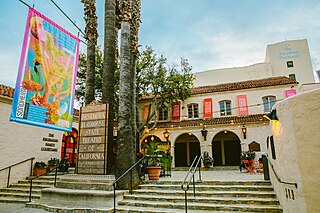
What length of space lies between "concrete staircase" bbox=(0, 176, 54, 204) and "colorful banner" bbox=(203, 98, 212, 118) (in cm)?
1334

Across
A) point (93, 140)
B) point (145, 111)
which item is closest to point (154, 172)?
point (93, 140)

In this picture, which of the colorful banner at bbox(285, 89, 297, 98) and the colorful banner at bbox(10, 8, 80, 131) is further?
the colorful banner at bbox(285, 89, 297, 98)

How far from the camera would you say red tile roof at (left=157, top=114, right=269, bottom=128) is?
17.4m

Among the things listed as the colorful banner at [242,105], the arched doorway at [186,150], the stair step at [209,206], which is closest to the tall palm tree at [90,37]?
the stair step at [209,206]

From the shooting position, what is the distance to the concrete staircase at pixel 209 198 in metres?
5.99

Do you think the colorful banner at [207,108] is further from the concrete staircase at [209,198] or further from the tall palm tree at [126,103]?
the concrete staircase at [209,198]

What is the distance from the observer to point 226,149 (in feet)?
69.7

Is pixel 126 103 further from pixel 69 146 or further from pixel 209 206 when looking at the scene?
pixel 69 146

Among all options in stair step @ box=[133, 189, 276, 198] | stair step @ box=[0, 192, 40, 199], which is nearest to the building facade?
stair step @ box=[0, 192, 40, 199]

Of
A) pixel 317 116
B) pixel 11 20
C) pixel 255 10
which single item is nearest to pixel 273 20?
pixel 255 10

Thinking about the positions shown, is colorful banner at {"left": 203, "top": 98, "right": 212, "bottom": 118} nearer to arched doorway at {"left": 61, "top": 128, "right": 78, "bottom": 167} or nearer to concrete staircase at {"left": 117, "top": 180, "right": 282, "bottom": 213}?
arched doorway at {"left": 61, "top": 128, "right": 78, "bottom": 167}

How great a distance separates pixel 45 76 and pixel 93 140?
2.82m

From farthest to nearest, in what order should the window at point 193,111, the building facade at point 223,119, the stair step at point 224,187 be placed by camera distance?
the window at point 193,111 < the building facade at point 223,119 < the stair step at point 224,187

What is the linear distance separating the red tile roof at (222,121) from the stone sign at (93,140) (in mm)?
11638
